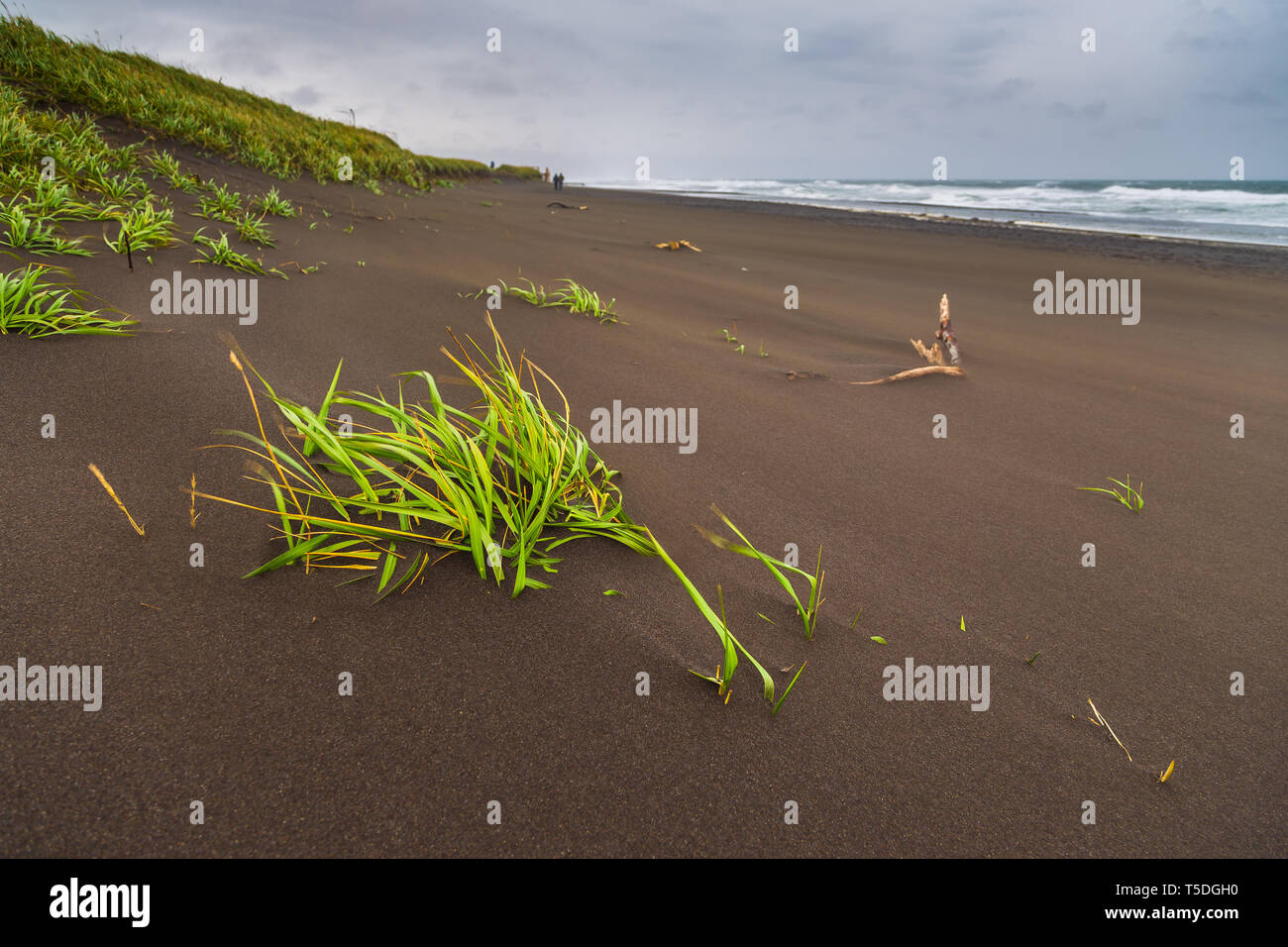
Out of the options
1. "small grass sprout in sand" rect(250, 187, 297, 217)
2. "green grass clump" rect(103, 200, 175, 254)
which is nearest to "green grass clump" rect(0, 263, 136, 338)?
"green grass clump" rect(103, 200, 175, 254)

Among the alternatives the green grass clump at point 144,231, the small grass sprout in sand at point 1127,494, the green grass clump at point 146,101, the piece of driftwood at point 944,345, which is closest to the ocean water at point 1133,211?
the piece of driftwood at point 944,345

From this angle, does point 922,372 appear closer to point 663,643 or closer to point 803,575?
point 803,575

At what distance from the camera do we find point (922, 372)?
10.5ft

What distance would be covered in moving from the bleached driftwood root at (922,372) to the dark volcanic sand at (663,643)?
343 mm

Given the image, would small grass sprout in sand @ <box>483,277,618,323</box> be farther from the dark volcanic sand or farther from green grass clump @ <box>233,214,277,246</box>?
green grass clump @ <box>233,214,277,246</box>

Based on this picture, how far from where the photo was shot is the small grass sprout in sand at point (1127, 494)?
2082 mm

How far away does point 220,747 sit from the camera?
920mm

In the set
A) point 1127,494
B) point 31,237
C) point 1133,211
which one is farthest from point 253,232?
point 1133,211

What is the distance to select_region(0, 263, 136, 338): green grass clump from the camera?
80.3 inches

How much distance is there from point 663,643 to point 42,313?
2528mm
